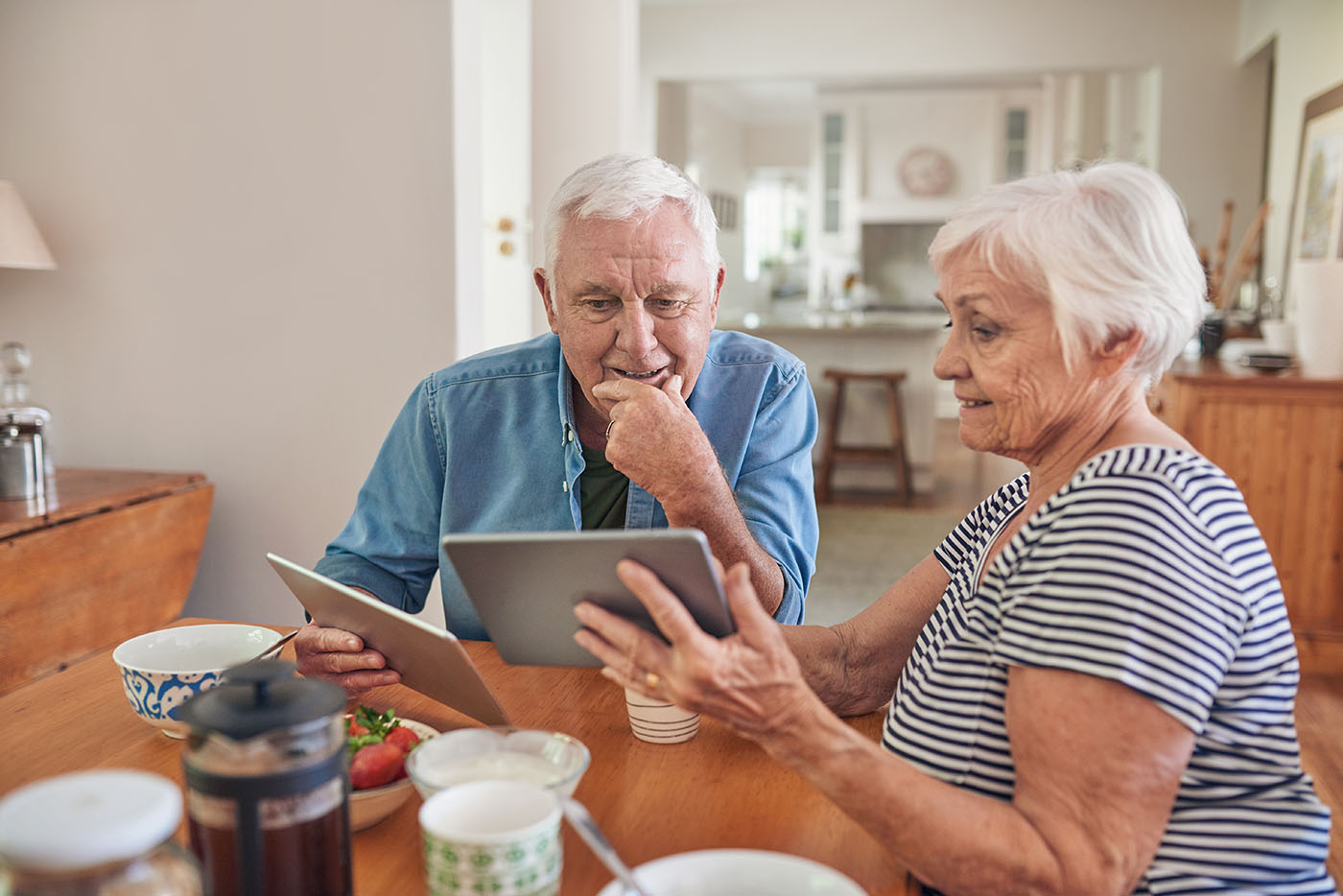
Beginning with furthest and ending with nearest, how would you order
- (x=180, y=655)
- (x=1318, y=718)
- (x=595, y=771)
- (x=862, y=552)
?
Answer: (x=862, y=552)
(x=1318, y=718)
(x=180, y=655)
(x=595, y=771)

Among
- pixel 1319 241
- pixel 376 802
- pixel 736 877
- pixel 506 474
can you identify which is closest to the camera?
pixel 736 877

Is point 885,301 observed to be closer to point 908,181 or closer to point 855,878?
point 908,181

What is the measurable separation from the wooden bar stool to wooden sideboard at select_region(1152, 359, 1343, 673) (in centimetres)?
259

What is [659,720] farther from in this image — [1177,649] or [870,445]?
A: [870,445]

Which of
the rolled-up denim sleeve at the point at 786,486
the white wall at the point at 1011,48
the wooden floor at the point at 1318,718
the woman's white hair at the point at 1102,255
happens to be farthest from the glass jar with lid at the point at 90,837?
the white wall at the point at 1011,48

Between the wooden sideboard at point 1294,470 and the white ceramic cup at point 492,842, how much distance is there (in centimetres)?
327

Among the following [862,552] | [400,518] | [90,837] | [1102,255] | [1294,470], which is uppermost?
[1102,255]

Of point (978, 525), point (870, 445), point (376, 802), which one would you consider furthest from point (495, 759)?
point (870, 445)

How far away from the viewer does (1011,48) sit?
6.35 metres

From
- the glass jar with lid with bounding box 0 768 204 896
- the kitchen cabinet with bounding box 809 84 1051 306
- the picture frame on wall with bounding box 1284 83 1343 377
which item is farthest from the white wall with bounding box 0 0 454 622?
the kitchen cabinet with bounding box 809 84 1051 306

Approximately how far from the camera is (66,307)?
2.85 metres

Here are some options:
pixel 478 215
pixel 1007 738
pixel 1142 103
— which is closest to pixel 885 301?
pixel 1142 103

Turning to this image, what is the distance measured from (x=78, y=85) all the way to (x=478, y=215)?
108cm

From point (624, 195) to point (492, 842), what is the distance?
101 centimetres
